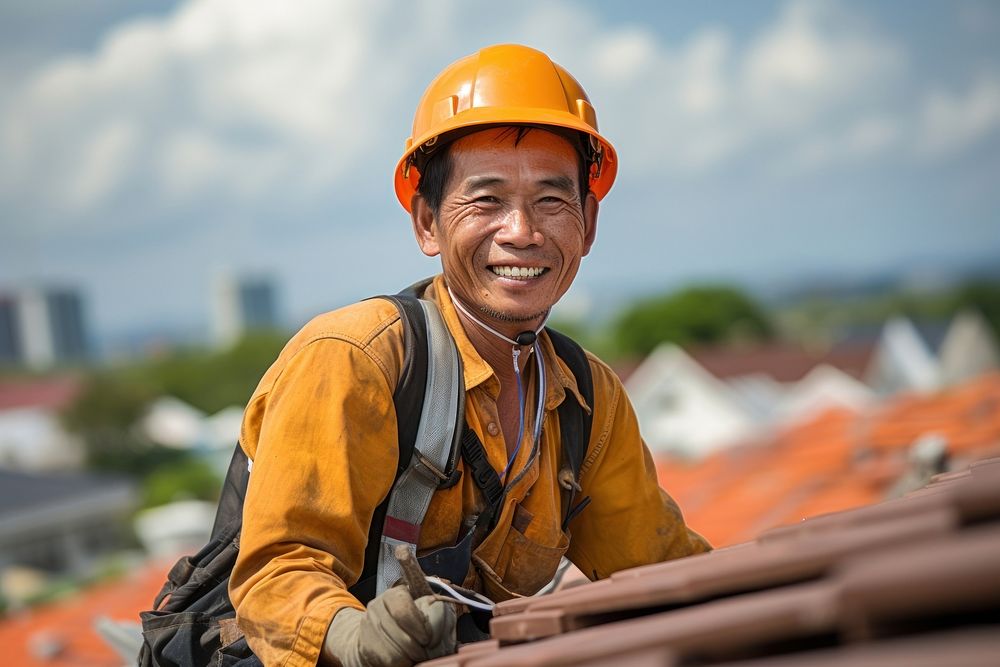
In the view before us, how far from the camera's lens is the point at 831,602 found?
107cm

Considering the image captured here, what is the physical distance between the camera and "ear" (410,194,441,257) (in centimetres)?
260

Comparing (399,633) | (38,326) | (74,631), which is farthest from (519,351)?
(38,326)

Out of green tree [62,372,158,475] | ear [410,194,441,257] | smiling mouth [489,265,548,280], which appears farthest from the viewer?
green tree [62,372,158,475]

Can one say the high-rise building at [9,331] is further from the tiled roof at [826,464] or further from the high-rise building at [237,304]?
the tiled roof at [826,464]

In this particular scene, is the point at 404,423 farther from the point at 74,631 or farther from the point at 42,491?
the point at 42,491

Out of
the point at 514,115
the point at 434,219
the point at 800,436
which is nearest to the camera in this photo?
the point at 514,115

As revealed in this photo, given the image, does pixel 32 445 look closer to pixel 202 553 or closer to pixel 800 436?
pixel 800 436

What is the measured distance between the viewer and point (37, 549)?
3294 cm

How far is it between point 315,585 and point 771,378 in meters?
43.4

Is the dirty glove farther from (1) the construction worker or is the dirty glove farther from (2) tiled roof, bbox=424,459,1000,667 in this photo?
(2) tiled roof, bbox=424,459,1000,667

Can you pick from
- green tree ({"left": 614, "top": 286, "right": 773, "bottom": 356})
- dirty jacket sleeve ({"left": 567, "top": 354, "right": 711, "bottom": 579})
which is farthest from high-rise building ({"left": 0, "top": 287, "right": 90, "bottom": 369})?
dirty jacket sleeve ({"left": 567, "top": 354, "right": 711, "bottom": 579})

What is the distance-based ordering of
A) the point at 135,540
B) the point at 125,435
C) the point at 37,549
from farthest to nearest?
the point at 125,435, the point at 135,540, the point at 37,549

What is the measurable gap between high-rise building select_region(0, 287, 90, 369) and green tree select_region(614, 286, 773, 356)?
84.9 meters

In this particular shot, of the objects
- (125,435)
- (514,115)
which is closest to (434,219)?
(514,115)
